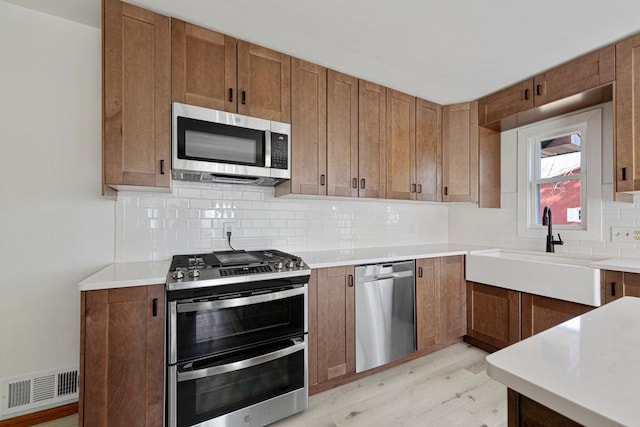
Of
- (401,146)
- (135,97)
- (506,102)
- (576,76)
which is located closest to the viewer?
(135,97)

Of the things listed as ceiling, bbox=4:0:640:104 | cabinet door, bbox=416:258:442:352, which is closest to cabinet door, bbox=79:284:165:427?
ceiling, bbox=4:0:640:104

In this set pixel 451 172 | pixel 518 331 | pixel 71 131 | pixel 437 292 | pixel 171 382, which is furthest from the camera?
pixel 451 172

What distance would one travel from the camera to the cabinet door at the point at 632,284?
1751mm

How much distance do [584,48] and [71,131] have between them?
361 cm

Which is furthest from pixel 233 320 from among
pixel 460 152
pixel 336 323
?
pixel 460 152

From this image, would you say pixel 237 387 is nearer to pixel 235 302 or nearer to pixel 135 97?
pixel 235 302

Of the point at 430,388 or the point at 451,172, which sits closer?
the point at 430,388

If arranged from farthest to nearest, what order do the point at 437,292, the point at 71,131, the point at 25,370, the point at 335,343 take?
the point at 437,292 → the point at 335,343 → the point at 71,131 → the point at 25,370

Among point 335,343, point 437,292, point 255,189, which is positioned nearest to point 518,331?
point 437,292

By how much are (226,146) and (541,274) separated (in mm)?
2532

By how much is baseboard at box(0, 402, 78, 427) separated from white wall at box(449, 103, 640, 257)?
375 cm

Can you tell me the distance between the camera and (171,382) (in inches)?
57.8

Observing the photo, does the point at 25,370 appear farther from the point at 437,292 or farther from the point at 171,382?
the point at 437,292

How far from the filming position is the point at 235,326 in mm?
1621
